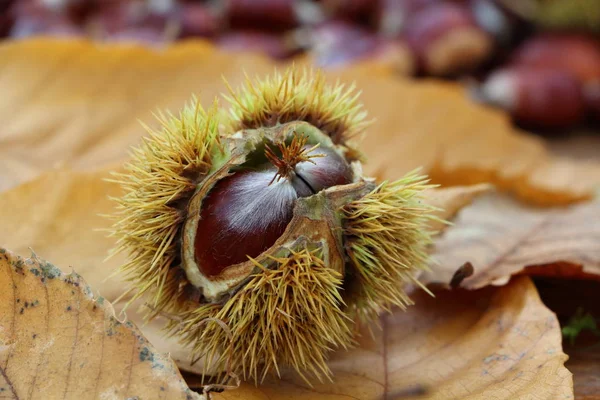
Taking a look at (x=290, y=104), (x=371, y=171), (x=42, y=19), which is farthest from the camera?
(x=42, y=19)

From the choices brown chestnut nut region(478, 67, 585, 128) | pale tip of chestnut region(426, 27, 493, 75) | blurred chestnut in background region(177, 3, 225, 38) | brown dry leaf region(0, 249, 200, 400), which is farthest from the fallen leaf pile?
blurred chestnut in background region(177, 3, 225, 38)

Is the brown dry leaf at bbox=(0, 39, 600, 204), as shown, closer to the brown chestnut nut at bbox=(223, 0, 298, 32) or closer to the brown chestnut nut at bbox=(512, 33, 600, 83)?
the brown chestnut nut at bbox=(512, 33, 600, 83)

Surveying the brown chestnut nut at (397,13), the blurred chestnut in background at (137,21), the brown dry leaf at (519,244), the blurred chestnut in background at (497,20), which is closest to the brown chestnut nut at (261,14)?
the blurred chestnut in background at (137,21)

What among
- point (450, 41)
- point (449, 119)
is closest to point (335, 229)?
point (449, 119)

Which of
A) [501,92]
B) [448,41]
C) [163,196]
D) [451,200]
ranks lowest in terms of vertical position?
[501,92]

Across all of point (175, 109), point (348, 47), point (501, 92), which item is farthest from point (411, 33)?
point (175, 109)

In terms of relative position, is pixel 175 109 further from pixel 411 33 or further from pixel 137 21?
pixel 411 33

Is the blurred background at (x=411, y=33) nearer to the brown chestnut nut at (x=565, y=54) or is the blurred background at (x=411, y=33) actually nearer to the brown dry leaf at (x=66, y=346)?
the brown chestnut nut at (x=565, y=54)

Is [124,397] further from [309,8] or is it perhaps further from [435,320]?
[309,8]
